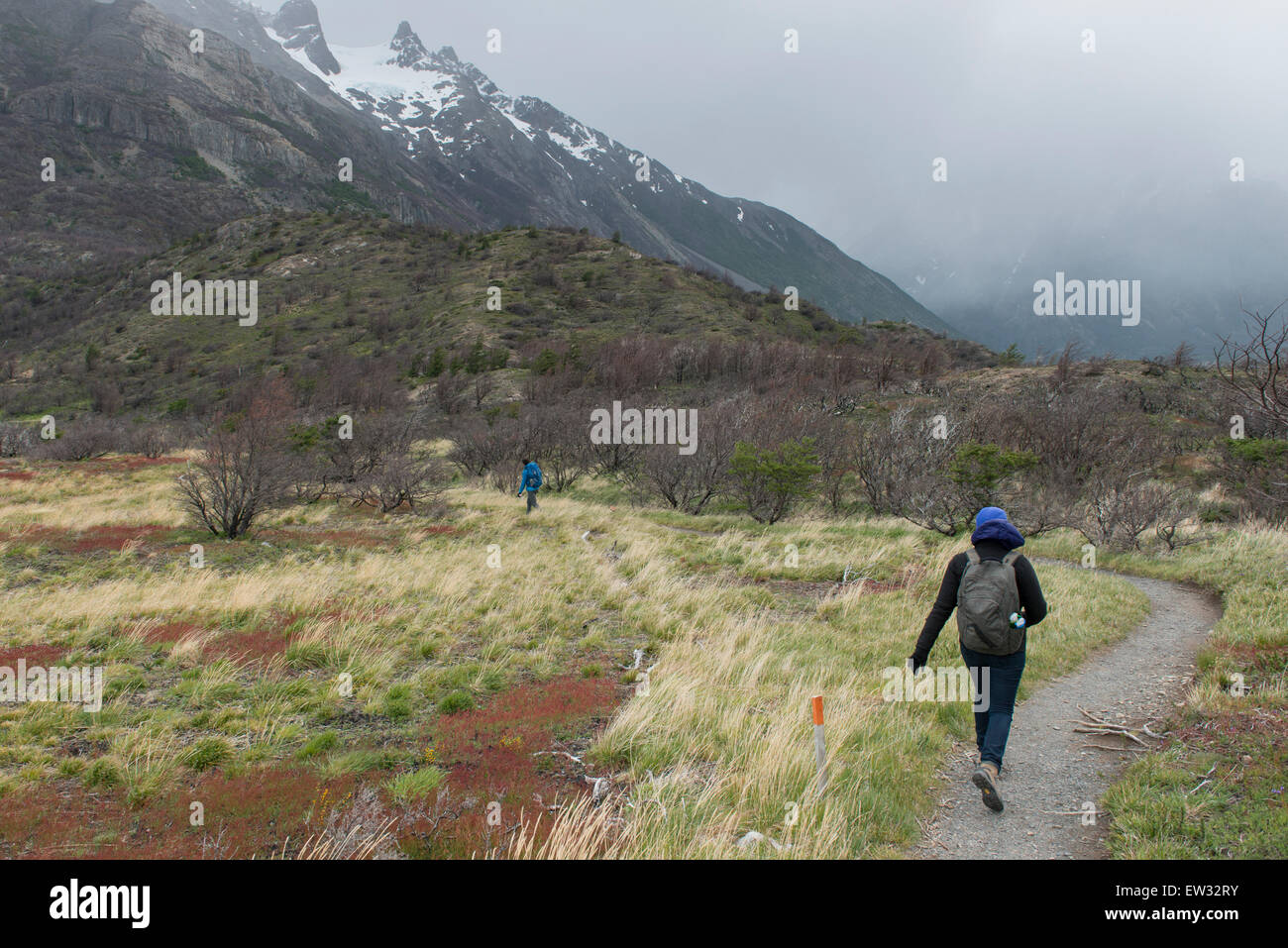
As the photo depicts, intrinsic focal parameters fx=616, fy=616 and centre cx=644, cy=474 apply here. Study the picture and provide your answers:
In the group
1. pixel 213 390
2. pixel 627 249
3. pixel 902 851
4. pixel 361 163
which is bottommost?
pixel 902 851

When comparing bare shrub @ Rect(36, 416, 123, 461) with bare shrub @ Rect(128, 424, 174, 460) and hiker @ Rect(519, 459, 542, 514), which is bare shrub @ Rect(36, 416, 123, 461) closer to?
Result: bare shrub @ Rect(128, 424, 174, 460)

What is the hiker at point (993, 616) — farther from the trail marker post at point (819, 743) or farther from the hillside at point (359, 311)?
the hillside at point (359, 311)

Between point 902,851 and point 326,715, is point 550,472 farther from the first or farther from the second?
point 902,851

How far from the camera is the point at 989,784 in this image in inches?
167

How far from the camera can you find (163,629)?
25.3ft

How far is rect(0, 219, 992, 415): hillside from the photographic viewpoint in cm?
5228

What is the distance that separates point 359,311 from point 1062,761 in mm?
68710

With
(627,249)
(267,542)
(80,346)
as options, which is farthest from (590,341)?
(80,346)

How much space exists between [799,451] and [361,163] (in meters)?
197

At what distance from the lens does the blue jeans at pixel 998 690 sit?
439cm
